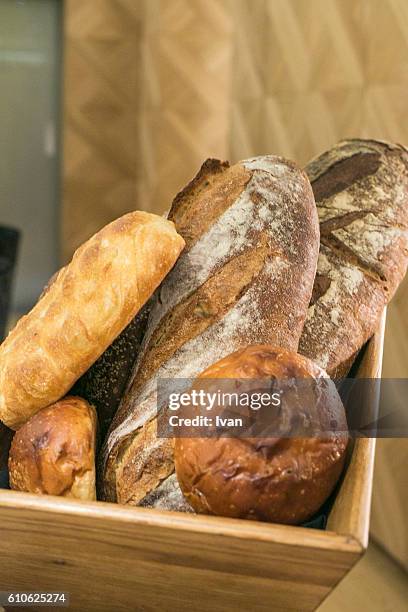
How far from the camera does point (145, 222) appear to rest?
2.43ft

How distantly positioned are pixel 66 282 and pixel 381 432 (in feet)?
3.31

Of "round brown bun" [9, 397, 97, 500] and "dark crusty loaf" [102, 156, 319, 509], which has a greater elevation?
"dark crusty loaf" [102, 156, 319, 509]

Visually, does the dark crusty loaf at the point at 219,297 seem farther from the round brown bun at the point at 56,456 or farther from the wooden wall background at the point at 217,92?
the wooden wall background at the point at 217,92

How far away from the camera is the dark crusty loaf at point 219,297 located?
2.28 ft

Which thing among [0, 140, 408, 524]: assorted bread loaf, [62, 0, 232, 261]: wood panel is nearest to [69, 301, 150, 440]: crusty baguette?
[0, 140, 408, 524]: assorted bread loaf

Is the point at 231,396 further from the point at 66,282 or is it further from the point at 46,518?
the point at 66,282

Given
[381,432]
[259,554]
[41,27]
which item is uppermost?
[41,27]

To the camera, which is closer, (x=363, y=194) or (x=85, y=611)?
(x=85, y=611)

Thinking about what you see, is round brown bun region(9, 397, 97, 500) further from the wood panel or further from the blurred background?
the wood panel

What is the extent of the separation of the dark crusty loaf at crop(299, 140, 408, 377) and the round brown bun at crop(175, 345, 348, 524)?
277mm

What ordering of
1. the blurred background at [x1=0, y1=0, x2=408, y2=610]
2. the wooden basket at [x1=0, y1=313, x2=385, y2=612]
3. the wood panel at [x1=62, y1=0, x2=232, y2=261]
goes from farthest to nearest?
1. the wood panel at [x1=62, y1=0, x2=232, y2=261]
2. the blurred background at [x1=0, y1=0, x2=408, y2=610]
3. the wooden basket at [x1=0, y1=313, x2=385, y2=612]

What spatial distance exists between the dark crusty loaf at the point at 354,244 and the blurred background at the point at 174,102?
0.57m

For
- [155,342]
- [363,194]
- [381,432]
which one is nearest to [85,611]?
[155,342]

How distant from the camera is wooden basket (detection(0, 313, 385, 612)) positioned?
48 centimetres
